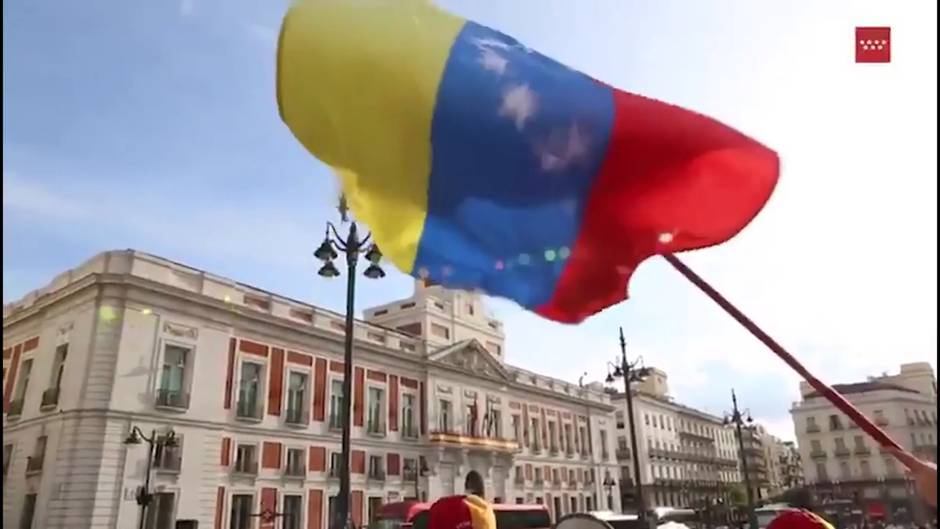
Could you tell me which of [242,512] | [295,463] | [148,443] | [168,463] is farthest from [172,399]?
[295,463]

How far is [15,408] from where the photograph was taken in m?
25.6

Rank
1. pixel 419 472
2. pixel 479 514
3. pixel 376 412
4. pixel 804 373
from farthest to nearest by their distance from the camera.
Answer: pixel 419 472 → pixel 376 412 → pixel 479 514 → pixel 804 373

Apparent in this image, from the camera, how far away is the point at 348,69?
4.08m

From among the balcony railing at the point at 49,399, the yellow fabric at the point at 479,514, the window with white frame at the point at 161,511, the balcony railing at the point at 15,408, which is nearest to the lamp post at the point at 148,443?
the window with white frame at the point at 161,511

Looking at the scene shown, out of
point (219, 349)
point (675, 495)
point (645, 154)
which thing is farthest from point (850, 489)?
point (645, 154)

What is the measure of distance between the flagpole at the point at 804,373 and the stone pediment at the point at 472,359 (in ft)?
110

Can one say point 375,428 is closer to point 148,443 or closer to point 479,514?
point 148,443

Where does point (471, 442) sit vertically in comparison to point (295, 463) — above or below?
above

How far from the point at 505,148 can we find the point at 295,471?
88.3 feet

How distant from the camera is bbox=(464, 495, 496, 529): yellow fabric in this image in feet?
14.2

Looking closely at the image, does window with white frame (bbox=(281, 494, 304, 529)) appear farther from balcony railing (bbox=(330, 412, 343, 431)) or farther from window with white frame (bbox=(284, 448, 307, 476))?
balcony railing (bbox=(330, 412, 343, 431))

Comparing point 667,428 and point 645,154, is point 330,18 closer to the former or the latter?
point 645,154

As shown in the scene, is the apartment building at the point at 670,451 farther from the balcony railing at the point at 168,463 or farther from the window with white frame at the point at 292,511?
the balcony railing at the point at 168,463

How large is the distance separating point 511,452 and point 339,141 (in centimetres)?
3830
